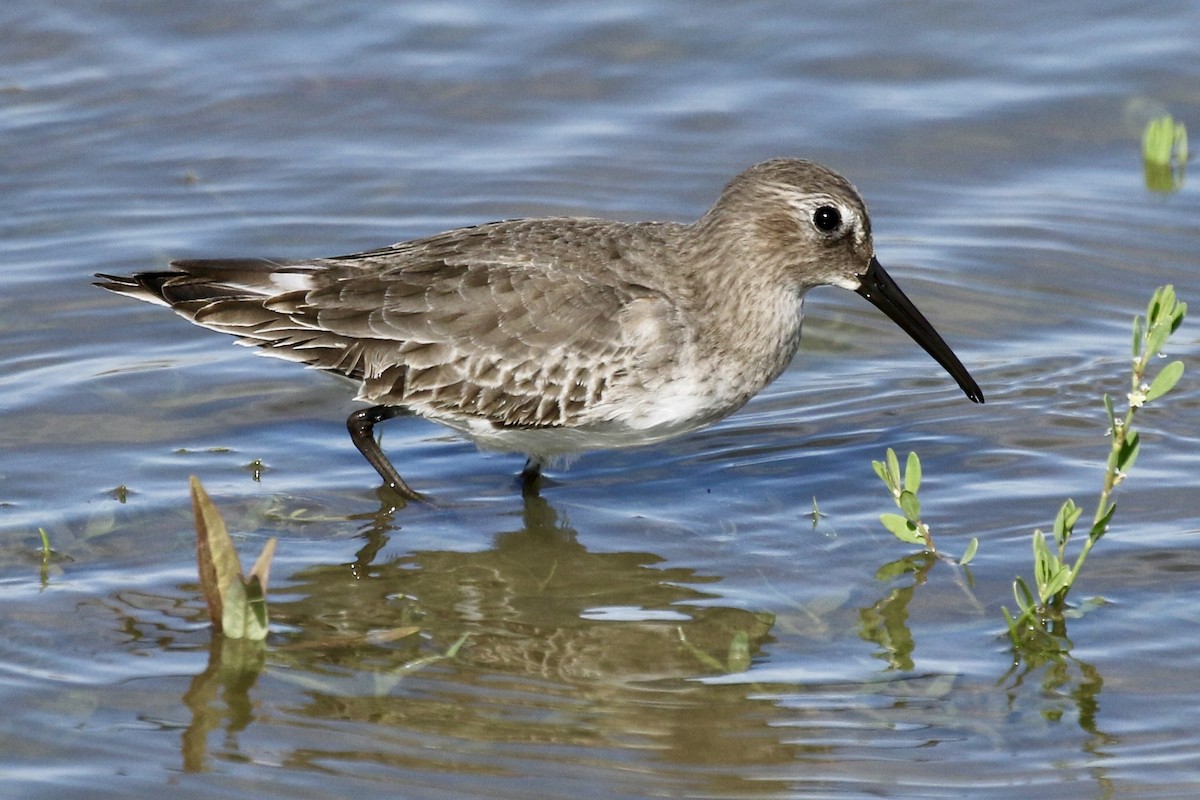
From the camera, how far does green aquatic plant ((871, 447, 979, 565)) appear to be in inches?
258

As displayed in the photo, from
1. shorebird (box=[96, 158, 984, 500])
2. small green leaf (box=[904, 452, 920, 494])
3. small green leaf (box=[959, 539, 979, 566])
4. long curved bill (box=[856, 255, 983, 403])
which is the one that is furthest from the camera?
long curved bill (box=[856, 255, 983, 403])

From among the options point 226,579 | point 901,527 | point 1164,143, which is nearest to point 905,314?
point 901,527

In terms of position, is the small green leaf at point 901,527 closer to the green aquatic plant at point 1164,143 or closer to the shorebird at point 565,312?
the shorebird at point 565,312

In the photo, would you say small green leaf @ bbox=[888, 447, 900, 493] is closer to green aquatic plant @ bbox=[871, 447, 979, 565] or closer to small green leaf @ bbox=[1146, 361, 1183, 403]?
green aquatic plant @ bbox=[871, 447, 979, 565]

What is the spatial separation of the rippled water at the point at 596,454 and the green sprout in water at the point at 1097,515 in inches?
6.3

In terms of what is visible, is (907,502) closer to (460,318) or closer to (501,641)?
(501,641)

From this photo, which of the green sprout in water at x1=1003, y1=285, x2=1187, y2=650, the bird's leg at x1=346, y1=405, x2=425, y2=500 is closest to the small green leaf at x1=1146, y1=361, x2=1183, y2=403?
the green sprout in water at x1=1003, y1=285, x2=1187, y2=650

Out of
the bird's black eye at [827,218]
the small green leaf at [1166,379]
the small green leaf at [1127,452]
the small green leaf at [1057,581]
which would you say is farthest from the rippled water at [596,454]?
the bird's black eye at [827,218]

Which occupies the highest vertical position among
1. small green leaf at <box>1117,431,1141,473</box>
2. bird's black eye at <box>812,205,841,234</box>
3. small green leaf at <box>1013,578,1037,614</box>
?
bird's black eye at <box>812,205,841,234</box>

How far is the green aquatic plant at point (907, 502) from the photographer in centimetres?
654

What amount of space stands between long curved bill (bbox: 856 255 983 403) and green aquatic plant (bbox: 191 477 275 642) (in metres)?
3.21

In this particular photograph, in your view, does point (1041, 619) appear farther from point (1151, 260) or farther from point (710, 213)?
point (1151, 260)

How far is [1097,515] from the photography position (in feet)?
20.8

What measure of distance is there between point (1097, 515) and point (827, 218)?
206 centimetres
